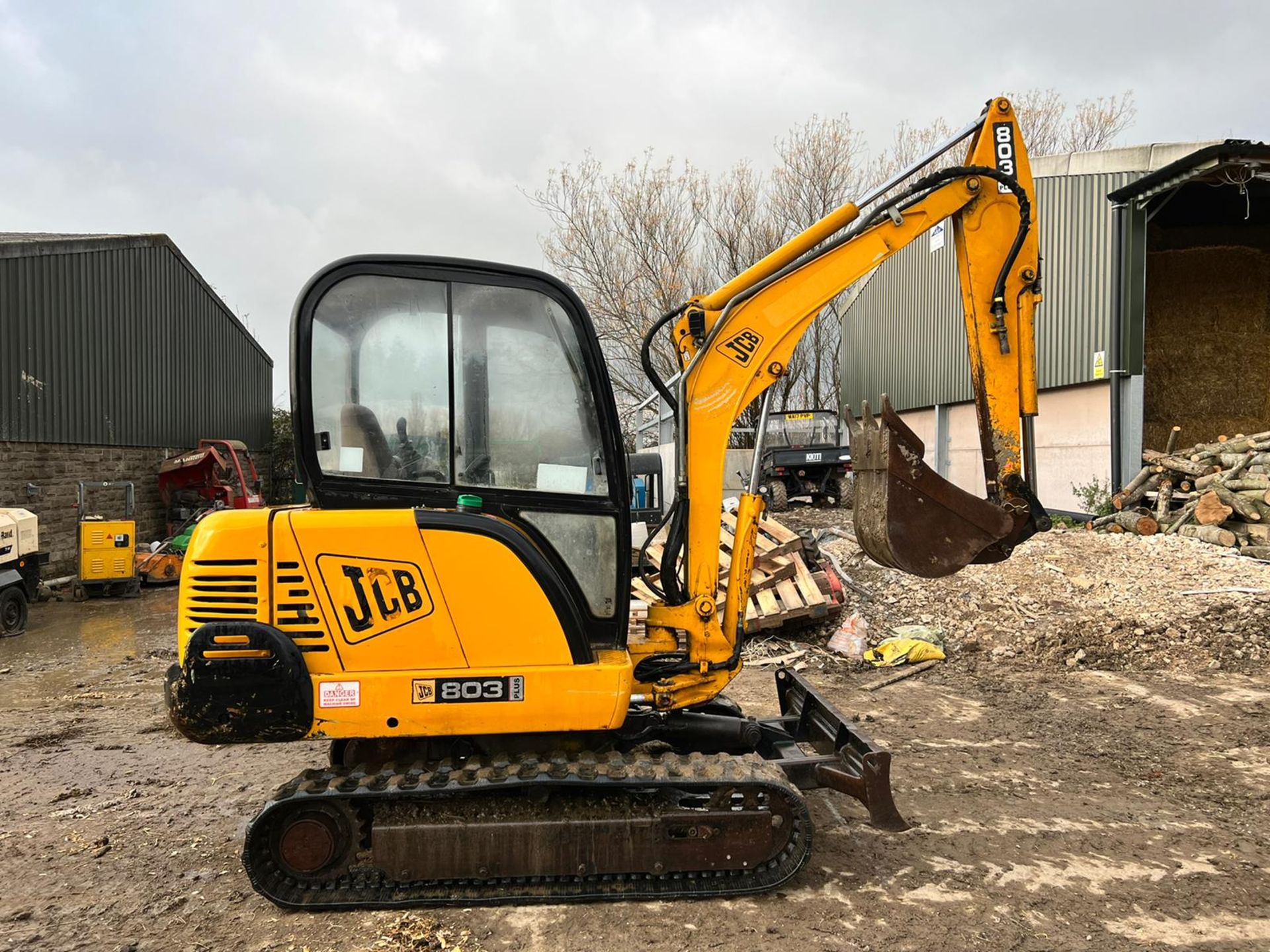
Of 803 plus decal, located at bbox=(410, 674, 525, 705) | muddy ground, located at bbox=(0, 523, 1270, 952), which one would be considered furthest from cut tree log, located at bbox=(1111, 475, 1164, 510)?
803 plus decal, located at bbox=(410, 674, 525, 705)

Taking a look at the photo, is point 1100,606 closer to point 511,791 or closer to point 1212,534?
point 1212,534

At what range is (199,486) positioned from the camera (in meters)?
16.9

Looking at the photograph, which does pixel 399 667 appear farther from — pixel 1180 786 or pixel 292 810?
pixel 1180 786

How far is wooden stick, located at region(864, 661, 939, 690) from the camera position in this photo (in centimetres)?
694

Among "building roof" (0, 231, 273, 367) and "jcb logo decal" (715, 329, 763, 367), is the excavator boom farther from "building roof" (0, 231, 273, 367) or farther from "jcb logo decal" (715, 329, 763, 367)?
"building roof" (0, 231, 273, 367)

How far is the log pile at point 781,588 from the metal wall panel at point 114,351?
427 inches

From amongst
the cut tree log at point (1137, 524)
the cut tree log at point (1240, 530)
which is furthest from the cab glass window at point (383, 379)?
the cut tree log at point (1137, 524)

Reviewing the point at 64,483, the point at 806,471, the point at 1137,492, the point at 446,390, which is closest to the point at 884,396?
the point at 446,390

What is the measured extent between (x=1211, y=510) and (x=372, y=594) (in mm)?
10972

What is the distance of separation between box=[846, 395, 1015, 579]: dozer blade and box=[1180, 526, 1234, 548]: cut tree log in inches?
310

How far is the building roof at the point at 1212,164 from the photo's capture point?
10.9 meters

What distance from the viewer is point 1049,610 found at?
8.27 m

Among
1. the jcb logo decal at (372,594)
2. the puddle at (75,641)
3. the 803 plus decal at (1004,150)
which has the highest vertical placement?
the 803 plus decal at (1004,150)

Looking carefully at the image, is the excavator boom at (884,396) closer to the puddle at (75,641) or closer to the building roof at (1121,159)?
the puddle at (75,641)
